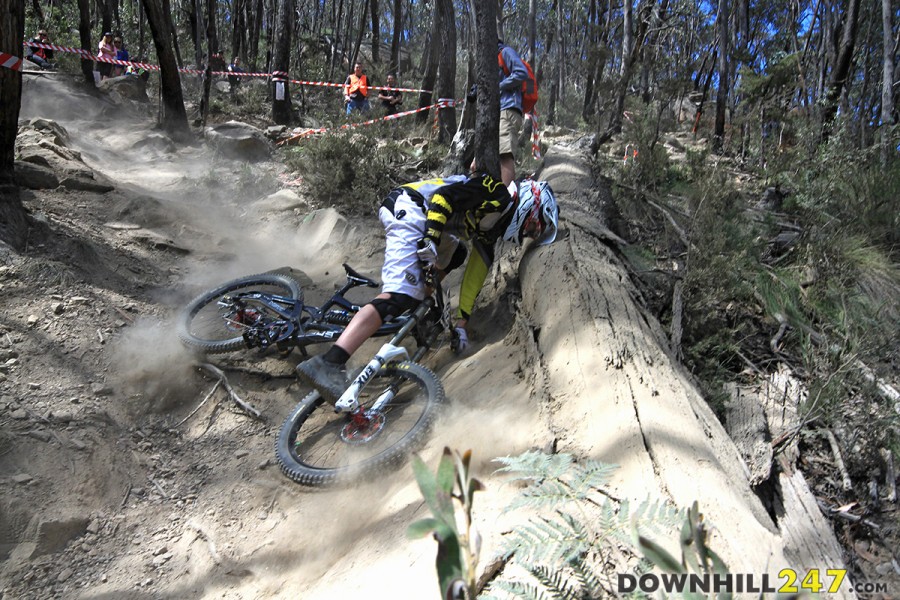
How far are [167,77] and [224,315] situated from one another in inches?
291

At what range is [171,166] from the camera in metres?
9.56

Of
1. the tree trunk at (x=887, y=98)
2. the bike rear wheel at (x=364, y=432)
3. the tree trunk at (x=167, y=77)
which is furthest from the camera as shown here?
the tree trunk at (x=167, y=77)

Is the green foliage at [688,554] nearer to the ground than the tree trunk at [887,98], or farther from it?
nearer to the ground

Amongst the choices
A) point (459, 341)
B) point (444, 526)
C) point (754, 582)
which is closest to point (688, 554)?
point (444, 526)

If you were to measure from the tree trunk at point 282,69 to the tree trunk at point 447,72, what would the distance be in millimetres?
3487

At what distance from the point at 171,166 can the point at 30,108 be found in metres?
5.21

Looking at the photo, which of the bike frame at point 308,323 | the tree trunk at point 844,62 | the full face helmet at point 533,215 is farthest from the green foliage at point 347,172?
the tree trunk at point 844,62

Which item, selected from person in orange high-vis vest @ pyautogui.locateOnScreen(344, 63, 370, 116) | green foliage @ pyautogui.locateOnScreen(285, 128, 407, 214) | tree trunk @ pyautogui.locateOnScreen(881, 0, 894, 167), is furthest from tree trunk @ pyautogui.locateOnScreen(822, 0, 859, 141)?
person in orange high-vis vest @ pyautogui.locateOnScreen(344, 63, 370, 116)

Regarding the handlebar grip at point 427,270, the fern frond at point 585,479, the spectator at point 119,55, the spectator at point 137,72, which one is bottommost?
the fern frond at point 585,479

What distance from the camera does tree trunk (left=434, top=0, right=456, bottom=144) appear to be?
10523 millimetres

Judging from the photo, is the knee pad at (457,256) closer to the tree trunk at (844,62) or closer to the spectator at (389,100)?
the tree trunk at (844,62)

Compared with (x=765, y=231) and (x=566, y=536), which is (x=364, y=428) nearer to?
(x=566, y=536)

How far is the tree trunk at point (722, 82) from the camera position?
13.3 metres

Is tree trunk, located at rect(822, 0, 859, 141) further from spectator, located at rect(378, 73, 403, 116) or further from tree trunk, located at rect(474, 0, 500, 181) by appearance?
spectator, located at rect(378, 73, 403, 116)
